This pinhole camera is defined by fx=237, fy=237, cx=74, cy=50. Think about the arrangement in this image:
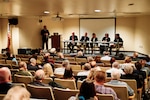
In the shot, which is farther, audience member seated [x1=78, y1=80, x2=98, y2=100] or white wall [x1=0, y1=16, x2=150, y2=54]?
white wall [x1=0, y1=16, x2=150, y2=54]

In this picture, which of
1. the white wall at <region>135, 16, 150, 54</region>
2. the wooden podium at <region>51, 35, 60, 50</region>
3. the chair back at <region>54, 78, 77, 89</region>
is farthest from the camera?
the wooden podium at <region>51, 35, 60, 50</region>

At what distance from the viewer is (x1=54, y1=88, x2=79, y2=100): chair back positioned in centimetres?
346

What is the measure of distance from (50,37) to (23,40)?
2.07 metres

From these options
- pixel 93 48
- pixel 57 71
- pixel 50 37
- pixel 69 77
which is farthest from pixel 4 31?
pixel 69 77

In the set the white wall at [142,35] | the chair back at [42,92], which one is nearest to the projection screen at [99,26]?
the white wall at [142,35]

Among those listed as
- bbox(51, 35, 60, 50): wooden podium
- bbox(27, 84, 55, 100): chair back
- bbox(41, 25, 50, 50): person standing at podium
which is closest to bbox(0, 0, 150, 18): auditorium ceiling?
bbox(27, 84, 55, 100): chair back

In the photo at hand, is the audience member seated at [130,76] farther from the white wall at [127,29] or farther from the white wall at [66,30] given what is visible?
the white wall at [127,29]

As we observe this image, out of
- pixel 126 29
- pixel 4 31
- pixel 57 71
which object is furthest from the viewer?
pixel 126 29

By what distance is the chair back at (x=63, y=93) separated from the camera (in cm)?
346

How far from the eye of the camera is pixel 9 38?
14977 mm

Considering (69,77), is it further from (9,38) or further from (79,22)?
(79,22)

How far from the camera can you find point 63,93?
353cm

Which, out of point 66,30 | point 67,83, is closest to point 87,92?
point 67,83

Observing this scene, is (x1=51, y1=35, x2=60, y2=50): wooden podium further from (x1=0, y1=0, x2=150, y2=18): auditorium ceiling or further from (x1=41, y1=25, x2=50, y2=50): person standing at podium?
(x1=0, y1=0, x2=150, y2=18): auditorium ceiling
